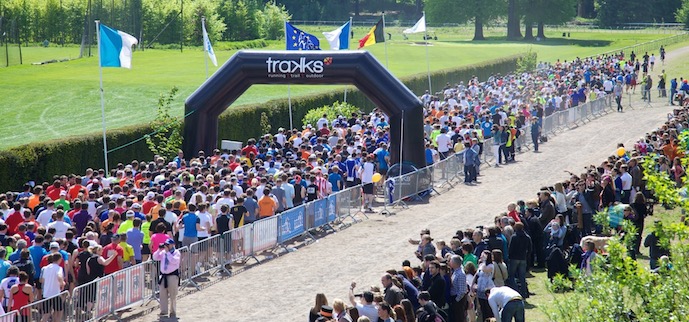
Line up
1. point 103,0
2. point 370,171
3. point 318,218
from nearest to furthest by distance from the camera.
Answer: point 318,218, point 370,171, point 103,0

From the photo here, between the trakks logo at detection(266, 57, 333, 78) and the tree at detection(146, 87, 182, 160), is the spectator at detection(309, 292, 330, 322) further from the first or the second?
the tree at detection(146, 87, 182, 160)

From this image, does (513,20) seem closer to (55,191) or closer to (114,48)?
(114,48)

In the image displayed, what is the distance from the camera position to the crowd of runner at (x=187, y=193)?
16.6m

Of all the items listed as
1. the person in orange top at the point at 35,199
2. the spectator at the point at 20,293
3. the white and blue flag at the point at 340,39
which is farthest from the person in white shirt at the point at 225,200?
the white and blue flag at the point at 340,39

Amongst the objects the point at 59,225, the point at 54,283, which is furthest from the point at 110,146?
the point at 54,283

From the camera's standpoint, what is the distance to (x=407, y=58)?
70938 mm

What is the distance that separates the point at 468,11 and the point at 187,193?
77647mm

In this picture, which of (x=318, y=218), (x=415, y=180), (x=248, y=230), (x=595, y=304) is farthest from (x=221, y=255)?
(x=595, y=304)

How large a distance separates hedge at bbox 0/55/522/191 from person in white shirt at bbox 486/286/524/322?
48.9 ft

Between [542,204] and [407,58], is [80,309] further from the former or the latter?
[407,58]

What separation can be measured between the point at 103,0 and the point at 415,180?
3917 cm

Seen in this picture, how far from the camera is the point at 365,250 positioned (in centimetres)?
2203

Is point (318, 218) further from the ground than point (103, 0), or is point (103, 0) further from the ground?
point (103, 0)

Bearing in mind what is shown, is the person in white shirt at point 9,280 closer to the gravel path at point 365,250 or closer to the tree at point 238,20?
the gravel path at point 365,250
